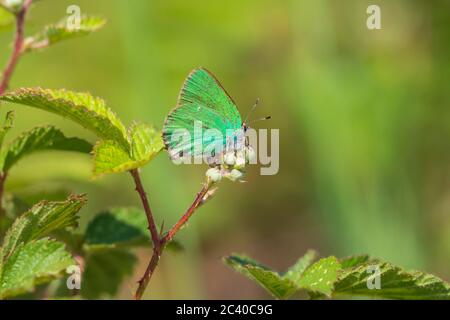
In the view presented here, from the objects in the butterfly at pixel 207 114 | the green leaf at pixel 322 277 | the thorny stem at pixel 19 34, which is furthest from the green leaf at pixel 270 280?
the thorny stem at pixel 19 34

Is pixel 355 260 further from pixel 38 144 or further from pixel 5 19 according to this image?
pixel 5 19

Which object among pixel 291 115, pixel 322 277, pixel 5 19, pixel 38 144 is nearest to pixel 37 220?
pixel 38 144

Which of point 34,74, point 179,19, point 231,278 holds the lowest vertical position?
point 231,278

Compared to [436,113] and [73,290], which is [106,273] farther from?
[436,113]

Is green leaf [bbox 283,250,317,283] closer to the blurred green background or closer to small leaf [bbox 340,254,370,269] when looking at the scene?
small leaf [bbox 340,254,370,269]

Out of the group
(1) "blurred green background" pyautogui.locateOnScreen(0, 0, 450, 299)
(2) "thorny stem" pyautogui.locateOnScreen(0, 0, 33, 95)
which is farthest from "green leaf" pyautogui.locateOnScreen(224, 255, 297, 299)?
(1) "blurred green background" pyautogui.locateOnScreen(0, 0, 450, 299)
